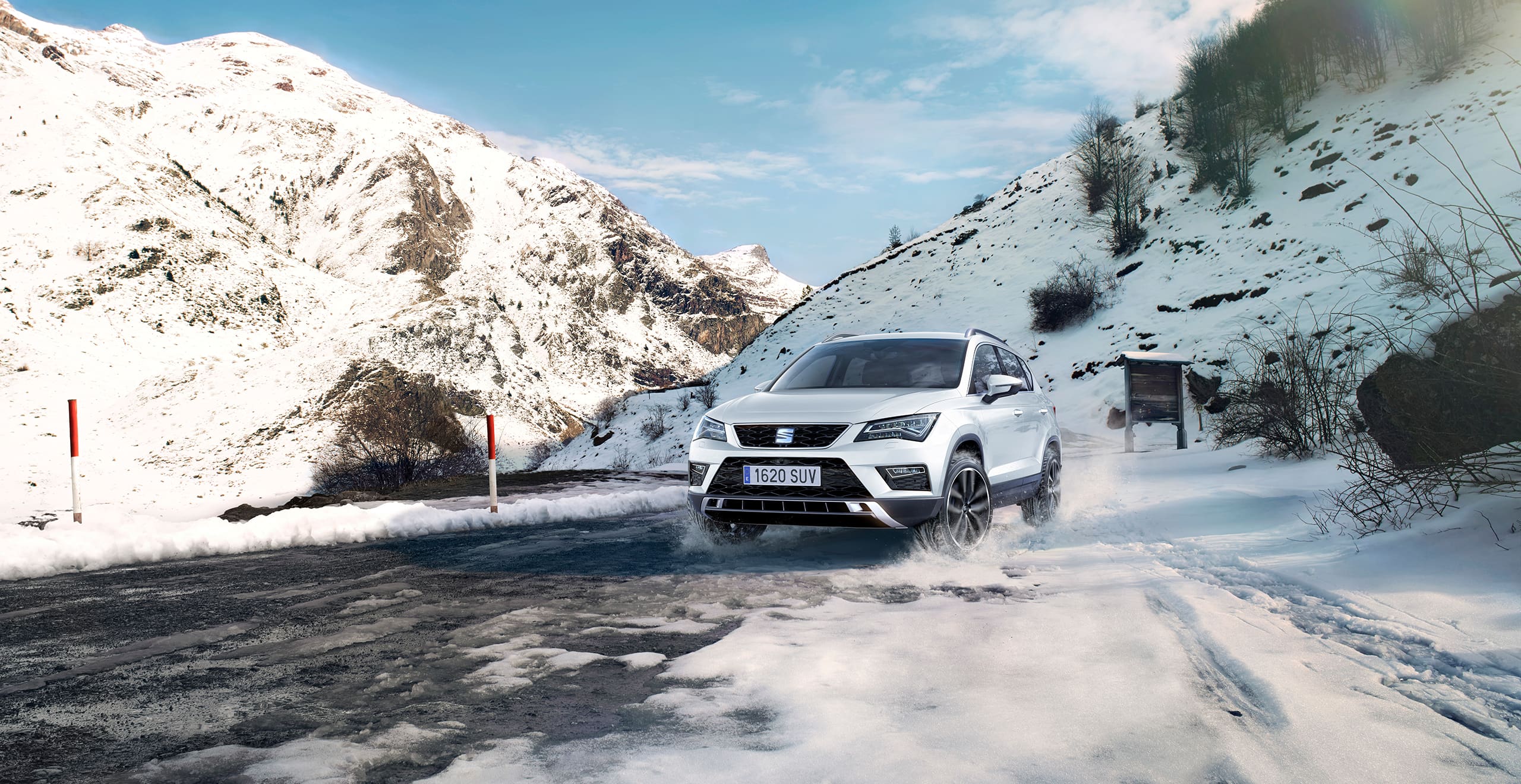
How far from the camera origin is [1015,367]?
28.7 ft

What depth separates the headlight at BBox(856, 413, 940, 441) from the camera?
5.82 meters

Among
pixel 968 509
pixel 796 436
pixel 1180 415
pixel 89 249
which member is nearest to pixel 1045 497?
pixel 968 509

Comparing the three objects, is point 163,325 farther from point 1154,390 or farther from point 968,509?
point 968,509

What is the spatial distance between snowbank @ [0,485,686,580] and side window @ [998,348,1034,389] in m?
4.79

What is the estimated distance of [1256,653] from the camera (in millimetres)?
3467

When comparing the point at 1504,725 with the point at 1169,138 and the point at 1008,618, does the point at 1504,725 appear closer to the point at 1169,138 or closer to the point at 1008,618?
the point at 1008,618

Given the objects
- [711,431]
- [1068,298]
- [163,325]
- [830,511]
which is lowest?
[830,511]

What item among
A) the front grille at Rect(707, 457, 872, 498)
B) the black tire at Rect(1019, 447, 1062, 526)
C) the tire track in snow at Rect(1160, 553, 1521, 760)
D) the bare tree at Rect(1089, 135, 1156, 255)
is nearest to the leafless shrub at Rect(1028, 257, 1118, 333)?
the bare tree at Rect(1089, 135, 1156, 255)

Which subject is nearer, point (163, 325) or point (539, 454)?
point (539, 454)

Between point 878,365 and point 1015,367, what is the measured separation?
6.79 feet

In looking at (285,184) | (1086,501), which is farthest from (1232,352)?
(285,184)

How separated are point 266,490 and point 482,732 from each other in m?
75.2

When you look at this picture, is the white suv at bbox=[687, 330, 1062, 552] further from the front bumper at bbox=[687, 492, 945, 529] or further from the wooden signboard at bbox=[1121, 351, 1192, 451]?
the wooden signboard at bbox=[1121, 351, 1192, 451]

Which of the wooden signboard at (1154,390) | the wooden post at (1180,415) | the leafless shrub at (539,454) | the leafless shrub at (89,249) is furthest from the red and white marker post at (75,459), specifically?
the leafless shrub at (89,249)
